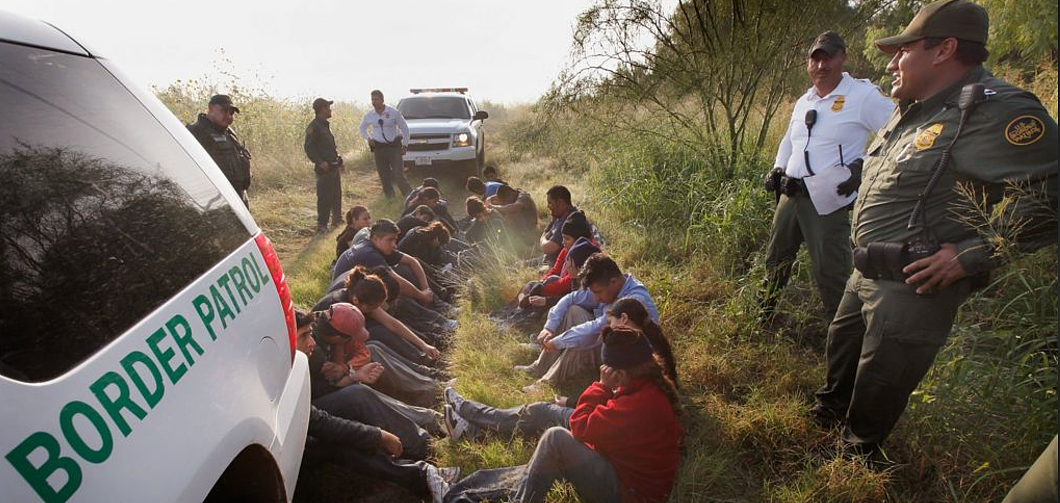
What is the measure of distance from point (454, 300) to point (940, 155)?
384 centimetres

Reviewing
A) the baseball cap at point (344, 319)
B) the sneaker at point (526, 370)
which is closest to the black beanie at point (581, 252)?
the sneaker at point (526, 370)

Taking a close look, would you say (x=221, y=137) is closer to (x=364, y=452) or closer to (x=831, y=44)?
(x=364, y=452)

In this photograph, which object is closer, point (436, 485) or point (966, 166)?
point (966, 166)

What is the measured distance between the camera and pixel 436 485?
2424 mm

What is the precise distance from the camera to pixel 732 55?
5051mm

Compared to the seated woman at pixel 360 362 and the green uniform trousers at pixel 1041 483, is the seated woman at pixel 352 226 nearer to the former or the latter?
the seated woman at pixel 360 362

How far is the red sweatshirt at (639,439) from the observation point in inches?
84.7

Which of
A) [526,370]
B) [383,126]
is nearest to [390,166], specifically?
[383,126]

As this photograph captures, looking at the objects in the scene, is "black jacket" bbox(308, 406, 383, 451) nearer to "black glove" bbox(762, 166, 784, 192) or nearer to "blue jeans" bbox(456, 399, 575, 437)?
"blue jeans" bbox(456, 399, 575, 437)

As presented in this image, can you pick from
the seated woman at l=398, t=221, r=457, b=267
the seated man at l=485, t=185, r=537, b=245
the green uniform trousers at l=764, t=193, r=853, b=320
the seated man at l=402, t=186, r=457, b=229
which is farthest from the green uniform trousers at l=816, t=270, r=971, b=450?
the seated man at l=402, t=186, r=457, b=229

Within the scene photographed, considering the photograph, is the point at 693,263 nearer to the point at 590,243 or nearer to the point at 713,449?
the point at 590,243

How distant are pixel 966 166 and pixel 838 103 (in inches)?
50.4

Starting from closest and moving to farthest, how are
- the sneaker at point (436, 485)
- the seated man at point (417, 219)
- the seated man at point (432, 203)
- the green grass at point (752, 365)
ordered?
the green grass at point (752, 365) < the sneaker at point (436, 485) < the seated man at point (417, 219) < the seated man at point (432, 203)

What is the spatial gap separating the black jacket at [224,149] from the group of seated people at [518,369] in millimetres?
1578
